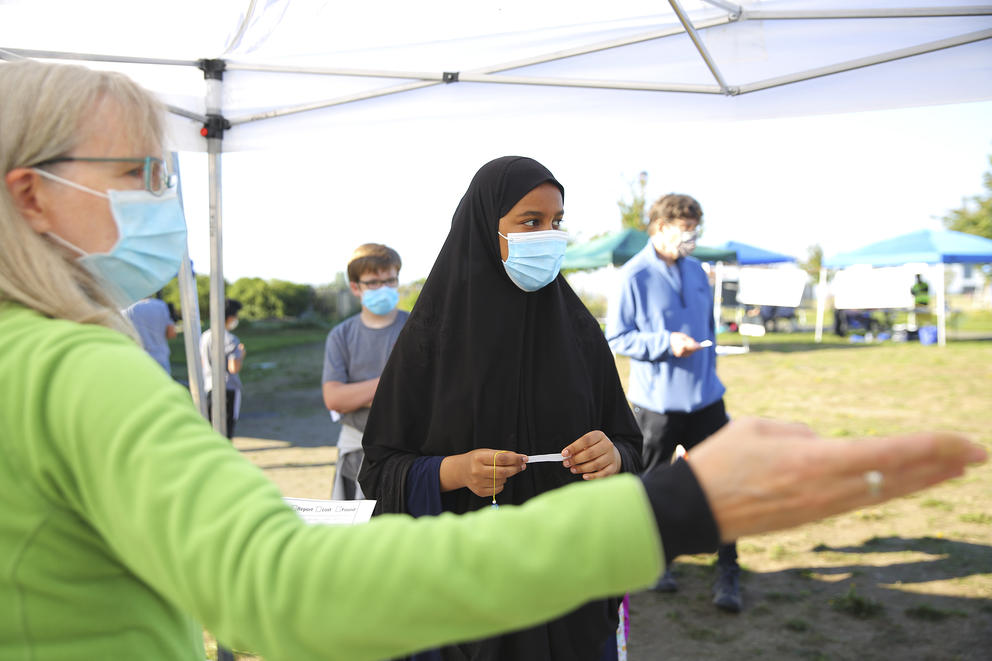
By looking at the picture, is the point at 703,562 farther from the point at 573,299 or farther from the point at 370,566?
the point at 370,566

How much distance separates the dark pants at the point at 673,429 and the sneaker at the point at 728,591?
7 centimetres

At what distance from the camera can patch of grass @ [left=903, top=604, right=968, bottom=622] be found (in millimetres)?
4059

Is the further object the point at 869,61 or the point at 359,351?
the point at 359,351

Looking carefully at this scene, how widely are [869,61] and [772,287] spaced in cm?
2164

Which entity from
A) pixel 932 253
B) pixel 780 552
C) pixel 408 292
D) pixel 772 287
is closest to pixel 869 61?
pixel 780 552

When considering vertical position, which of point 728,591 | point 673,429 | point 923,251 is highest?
point 923,251

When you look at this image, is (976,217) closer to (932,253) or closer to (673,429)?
(932,253)

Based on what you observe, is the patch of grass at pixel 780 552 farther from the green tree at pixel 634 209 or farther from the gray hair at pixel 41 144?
the green tree at pixel 634 209

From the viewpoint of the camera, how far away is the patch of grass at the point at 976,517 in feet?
18.2

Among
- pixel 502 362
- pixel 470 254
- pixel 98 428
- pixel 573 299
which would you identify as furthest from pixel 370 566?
pixel 573 299

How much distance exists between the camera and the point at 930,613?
4.11 metres

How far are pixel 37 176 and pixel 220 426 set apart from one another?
3125 millimetres

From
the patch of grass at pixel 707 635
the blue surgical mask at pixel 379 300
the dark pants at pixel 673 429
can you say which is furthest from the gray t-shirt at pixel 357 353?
the patch of grass at pixel 707 635

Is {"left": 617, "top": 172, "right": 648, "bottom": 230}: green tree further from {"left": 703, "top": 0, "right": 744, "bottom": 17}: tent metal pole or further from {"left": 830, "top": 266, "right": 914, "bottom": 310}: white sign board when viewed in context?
{"left": 703, "top": 0, "right": 744, "bottom": 17}: tent metal pole
